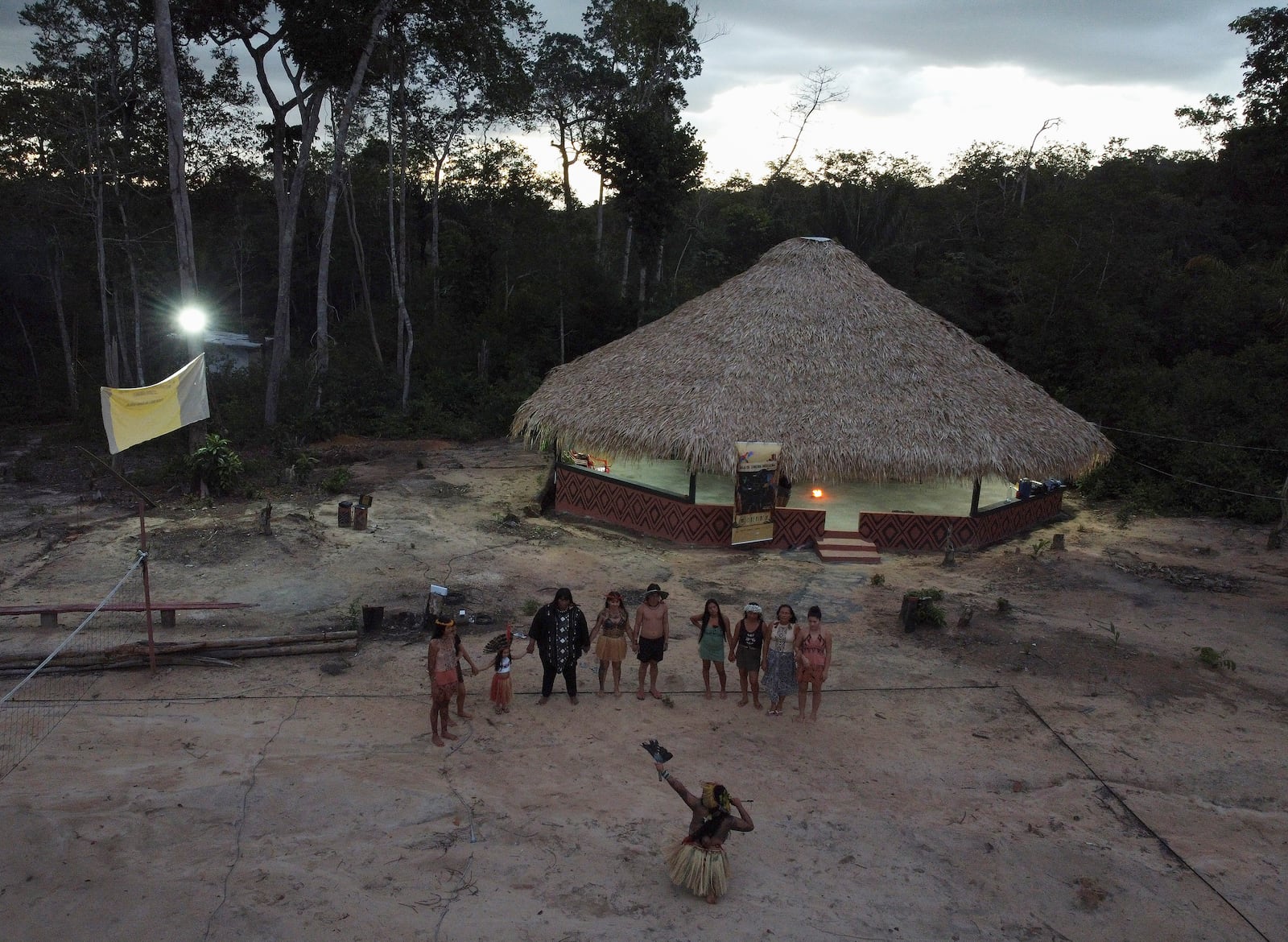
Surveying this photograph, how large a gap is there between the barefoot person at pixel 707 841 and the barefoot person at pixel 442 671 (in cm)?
271

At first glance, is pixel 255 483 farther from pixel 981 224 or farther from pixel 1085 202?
pixel 981 224

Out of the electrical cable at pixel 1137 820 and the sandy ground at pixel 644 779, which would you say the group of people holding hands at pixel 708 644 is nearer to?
the sandy ground at pixel 644 779

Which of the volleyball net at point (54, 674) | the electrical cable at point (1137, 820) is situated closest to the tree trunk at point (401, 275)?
the volleyball net at point (54, 674)

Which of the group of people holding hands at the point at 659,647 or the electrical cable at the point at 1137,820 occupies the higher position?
the group of people holding hands at the point at 659,647

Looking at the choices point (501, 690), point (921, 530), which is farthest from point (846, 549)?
point (501, 690)

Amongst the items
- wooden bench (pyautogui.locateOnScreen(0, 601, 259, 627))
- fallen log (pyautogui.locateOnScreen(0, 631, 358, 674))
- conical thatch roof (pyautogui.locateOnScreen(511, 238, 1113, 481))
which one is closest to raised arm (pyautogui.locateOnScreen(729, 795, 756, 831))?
fallen log (pyautogui.locateOnScreen(0, 631, 358, 674))

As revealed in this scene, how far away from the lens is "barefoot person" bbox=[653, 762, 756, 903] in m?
5.59

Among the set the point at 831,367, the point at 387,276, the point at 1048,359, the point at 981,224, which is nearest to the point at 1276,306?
the point at 1048,359

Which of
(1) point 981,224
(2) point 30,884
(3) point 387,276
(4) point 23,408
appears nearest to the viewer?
(2) point 30,884

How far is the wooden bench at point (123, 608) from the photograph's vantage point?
30.8 feet

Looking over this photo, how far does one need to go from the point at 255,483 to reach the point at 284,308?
332 inches

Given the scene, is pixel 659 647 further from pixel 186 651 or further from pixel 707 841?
pixel 186 651

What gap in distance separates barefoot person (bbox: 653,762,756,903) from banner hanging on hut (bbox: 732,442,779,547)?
8716mm

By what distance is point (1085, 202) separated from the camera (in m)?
25.9
